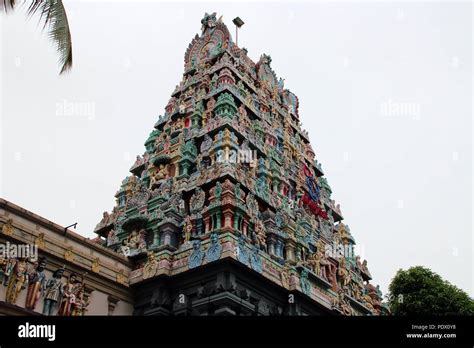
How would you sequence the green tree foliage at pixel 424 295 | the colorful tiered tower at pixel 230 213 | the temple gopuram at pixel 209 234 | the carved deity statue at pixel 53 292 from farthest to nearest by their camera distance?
the green tree foliage at pixel 424 295
the colorful tiered tower at pixel 230 213
the temple gopuram at pixel 209 234
the carved deity statue at pixel 53 292

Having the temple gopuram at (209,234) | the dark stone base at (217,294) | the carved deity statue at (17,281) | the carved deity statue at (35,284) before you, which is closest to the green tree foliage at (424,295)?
the temple gopuram at (209,234)

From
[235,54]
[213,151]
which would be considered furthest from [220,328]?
[235,54]

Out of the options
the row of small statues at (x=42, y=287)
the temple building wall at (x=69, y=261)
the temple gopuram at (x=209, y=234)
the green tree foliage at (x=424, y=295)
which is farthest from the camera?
the green tree foliage at (x=424, y=295)

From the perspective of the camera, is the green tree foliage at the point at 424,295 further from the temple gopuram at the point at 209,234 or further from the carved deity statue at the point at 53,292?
the carved deity statue at the point at 53,292

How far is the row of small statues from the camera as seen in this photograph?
1806 centimetres

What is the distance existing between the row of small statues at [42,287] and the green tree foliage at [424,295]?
1645 centimetres

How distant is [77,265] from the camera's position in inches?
797

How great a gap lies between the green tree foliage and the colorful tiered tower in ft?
4.27

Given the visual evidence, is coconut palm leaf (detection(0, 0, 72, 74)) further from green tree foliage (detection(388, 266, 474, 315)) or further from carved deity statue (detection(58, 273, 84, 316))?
green tree foliage (detection(388, 266, 474, 315))

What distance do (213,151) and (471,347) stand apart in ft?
52.2

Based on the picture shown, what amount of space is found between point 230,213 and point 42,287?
22.9 feet

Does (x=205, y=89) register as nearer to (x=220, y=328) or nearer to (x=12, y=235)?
(x=12, y=235)

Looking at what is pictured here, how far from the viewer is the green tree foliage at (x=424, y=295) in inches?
1108

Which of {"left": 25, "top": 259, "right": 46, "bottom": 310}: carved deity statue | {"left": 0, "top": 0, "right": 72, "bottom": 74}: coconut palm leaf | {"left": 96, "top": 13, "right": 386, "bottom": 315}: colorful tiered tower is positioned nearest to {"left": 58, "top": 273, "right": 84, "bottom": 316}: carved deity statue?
{"left": 25, "top": 259, "right": 46, "bottom": 310}: carved deity statue
